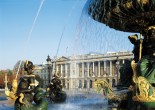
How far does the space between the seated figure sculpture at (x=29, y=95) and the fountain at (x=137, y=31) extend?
1.41 m

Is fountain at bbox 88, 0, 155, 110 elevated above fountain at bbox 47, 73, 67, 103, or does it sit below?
above

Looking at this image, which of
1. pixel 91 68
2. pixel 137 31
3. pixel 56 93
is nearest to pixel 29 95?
pixel 137 31

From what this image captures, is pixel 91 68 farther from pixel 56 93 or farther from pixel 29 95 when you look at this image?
pixel 29 95

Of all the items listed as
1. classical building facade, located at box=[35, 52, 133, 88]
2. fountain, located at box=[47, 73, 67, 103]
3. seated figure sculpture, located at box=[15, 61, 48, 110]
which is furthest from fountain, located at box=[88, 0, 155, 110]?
classical building facade, located at box=[35, 52, 133, 88]

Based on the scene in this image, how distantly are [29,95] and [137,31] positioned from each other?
10.3 feet

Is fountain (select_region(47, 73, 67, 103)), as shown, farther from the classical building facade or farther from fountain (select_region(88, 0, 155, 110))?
the classical building facade

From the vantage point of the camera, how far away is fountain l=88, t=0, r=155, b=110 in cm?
580

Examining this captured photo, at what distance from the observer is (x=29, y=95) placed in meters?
6.95

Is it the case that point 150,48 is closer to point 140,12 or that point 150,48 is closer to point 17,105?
point 140,12

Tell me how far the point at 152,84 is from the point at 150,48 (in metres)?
1.09

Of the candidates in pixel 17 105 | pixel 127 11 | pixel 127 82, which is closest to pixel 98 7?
pixel 127 11

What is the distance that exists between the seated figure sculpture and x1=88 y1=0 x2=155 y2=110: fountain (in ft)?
4.61

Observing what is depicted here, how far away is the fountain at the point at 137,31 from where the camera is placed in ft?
19.0

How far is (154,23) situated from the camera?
24.6 ft
